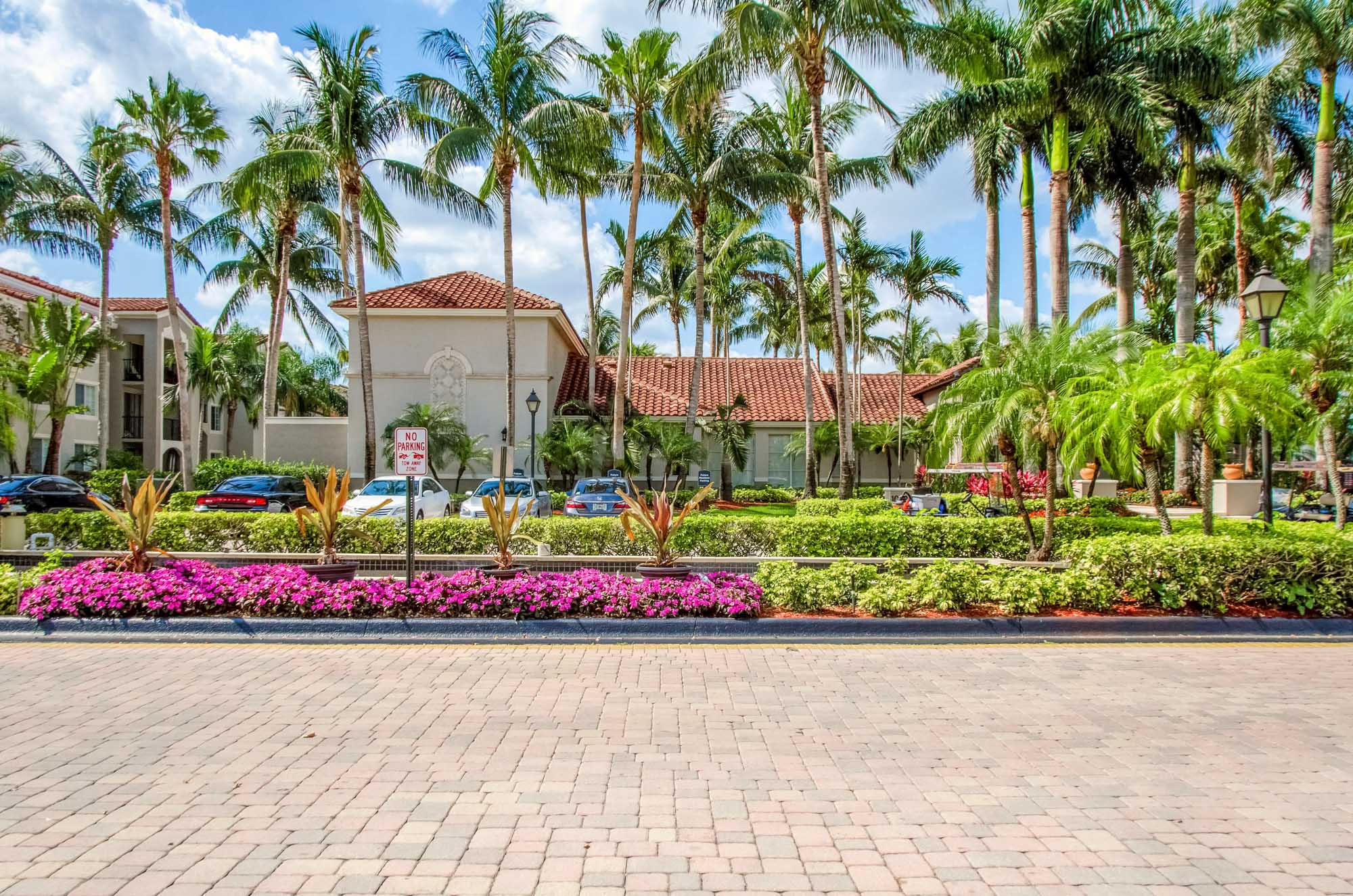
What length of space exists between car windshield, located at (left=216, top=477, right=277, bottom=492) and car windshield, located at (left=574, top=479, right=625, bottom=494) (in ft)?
26.5

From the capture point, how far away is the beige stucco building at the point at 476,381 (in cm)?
2941

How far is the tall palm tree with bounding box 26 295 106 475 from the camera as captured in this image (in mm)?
28734

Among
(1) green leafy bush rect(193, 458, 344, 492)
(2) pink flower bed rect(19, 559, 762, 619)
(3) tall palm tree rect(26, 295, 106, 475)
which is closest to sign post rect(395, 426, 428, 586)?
(2) pink flower bed rect(19, 559, 762, 619)

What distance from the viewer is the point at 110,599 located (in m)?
8.89

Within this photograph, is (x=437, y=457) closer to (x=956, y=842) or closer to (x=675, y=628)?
(x=675, y=628)

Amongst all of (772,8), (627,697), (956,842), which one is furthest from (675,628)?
(772,8)

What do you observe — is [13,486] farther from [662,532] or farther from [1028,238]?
[1028,238]

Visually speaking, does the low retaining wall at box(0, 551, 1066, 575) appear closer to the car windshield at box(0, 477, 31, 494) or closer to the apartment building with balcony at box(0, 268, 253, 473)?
the car windshield at box(0, 477, 31, 494)

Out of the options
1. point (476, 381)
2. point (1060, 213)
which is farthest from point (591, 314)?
point (1060, 213)

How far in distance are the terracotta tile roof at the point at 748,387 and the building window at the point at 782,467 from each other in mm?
1077

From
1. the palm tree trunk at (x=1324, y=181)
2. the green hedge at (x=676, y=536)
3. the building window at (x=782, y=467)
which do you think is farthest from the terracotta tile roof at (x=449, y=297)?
the palm tree trunk at (x=1324, y=181)

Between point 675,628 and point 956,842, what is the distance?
5.04m

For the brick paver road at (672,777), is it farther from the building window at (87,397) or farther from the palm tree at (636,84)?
the building window at (87,397)

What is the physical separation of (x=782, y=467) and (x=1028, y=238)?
13.9m
